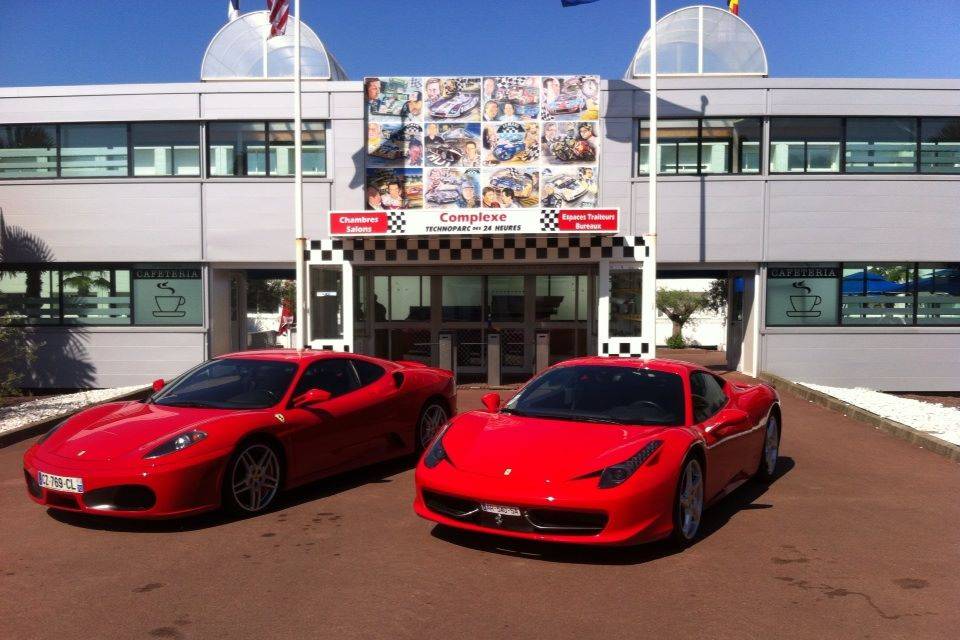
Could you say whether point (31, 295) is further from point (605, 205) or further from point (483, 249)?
point (605, 205)

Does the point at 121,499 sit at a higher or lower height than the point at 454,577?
higher

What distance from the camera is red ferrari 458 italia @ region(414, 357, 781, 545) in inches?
187

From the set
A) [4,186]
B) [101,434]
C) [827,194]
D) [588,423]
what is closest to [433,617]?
[588,423]

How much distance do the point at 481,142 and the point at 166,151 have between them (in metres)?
6.32

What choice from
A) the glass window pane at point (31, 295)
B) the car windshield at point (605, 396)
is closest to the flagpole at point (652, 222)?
the car windshield at point (605, 396)

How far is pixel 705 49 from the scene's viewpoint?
54.0 ft

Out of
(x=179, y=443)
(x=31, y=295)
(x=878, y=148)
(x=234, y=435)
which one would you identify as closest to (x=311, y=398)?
(x=234, y=435)

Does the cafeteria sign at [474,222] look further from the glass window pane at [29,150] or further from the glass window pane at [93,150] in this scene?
the glass window pane at [29,150]

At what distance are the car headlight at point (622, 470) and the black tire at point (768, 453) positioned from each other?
2.56 m

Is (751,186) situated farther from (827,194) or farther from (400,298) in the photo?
(400,298)

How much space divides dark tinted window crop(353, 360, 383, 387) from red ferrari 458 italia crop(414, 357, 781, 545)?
5.95 ft

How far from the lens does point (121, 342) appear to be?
15.8 m

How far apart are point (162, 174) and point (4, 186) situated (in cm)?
314

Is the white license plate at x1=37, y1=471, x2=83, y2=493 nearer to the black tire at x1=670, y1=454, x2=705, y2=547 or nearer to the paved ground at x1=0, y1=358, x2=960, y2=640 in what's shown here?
the paved ground at x1=0, y1=358, x2=960, y2=640
